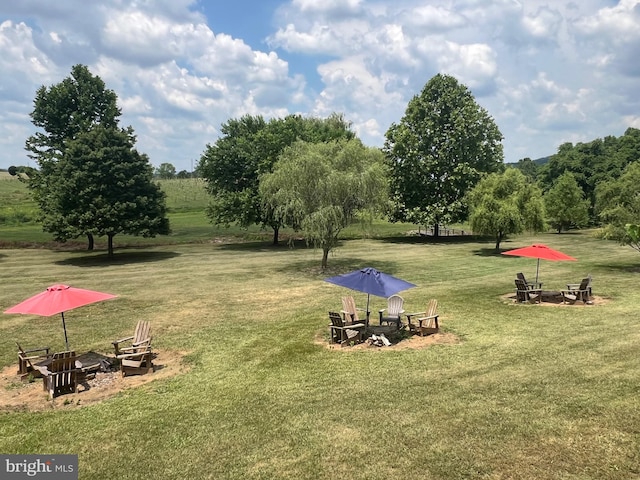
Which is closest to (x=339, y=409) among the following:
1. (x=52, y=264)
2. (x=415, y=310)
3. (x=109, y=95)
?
(x=415, y=310)

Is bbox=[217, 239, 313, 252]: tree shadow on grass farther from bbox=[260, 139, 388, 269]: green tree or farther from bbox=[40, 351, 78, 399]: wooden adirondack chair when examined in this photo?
bbox=[40, 351, 78, 399]: wooden adirondack chair

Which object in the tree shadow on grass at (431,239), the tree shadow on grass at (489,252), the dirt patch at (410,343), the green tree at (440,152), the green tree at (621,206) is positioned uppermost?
the green tree at (440,152)

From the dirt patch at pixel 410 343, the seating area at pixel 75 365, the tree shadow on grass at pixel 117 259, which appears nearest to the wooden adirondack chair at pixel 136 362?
the seating area at pixel 75 365

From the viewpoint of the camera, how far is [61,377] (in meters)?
10.6

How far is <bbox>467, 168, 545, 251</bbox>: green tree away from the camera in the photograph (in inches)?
1352

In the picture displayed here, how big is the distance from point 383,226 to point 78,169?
40.1 m

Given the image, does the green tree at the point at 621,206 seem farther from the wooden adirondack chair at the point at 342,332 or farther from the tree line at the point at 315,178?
the wooden adirondack chair at the point at 342,332

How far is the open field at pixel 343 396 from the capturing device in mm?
7320

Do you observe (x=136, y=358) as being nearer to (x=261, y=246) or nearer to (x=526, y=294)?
(x=526, y=294)

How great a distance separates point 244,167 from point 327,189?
20.3m

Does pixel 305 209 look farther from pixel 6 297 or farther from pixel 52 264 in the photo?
pixel 52 264

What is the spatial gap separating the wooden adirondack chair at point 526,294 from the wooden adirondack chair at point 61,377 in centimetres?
1671

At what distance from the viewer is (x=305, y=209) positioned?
2609 centimetres

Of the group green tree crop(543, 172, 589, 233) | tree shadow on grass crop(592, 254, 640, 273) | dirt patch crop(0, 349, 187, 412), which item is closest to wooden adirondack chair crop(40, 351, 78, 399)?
dirt patch crop(0, 349, 187, 412)
